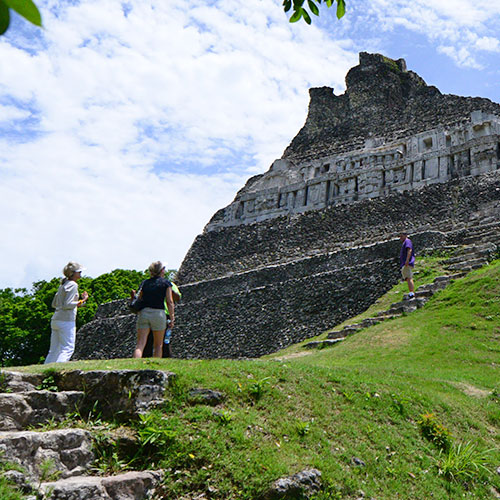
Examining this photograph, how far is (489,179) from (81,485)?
76.4ft

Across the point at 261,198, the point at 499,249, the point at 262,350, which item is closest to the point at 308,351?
the point at 262,350

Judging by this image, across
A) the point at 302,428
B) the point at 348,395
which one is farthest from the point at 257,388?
the point at 348,395

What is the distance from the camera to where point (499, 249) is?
703 inches

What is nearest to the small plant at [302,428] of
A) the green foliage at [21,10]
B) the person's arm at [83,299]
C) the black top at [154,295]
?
the black top at [154,295]

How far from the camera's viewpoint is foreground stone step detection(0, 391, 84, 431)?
5.68 m

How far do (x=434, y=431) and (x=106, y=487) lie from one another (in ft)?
13.8

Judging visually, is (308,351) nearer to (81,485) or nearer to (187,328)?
(187,328)

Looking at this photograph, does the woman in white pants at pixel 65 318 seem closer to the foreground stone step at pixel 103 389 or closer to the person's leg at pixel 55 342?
the person's leg at pixel 55 342

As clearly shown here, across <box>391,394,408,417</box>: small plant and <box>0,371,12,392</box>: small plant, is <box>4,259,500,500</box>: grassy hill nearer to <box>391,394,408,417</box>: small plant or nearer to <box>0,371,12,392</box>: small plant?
<box>391,394,408,417</box>: small plant

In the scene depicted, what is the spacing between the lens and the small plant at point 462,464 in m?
6.49

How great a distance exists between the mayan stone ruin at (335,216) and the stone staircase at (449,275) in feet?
2.59

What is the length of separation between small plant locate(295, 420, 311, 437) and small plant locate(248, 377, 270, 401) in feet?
1.88

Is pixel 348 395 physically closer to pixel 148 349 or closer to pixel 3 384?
pixel 148 349

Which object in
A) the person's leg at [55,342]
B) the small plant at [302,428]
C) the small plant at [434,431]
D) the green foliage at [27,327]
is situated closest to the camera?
the small plant at [302,428]
